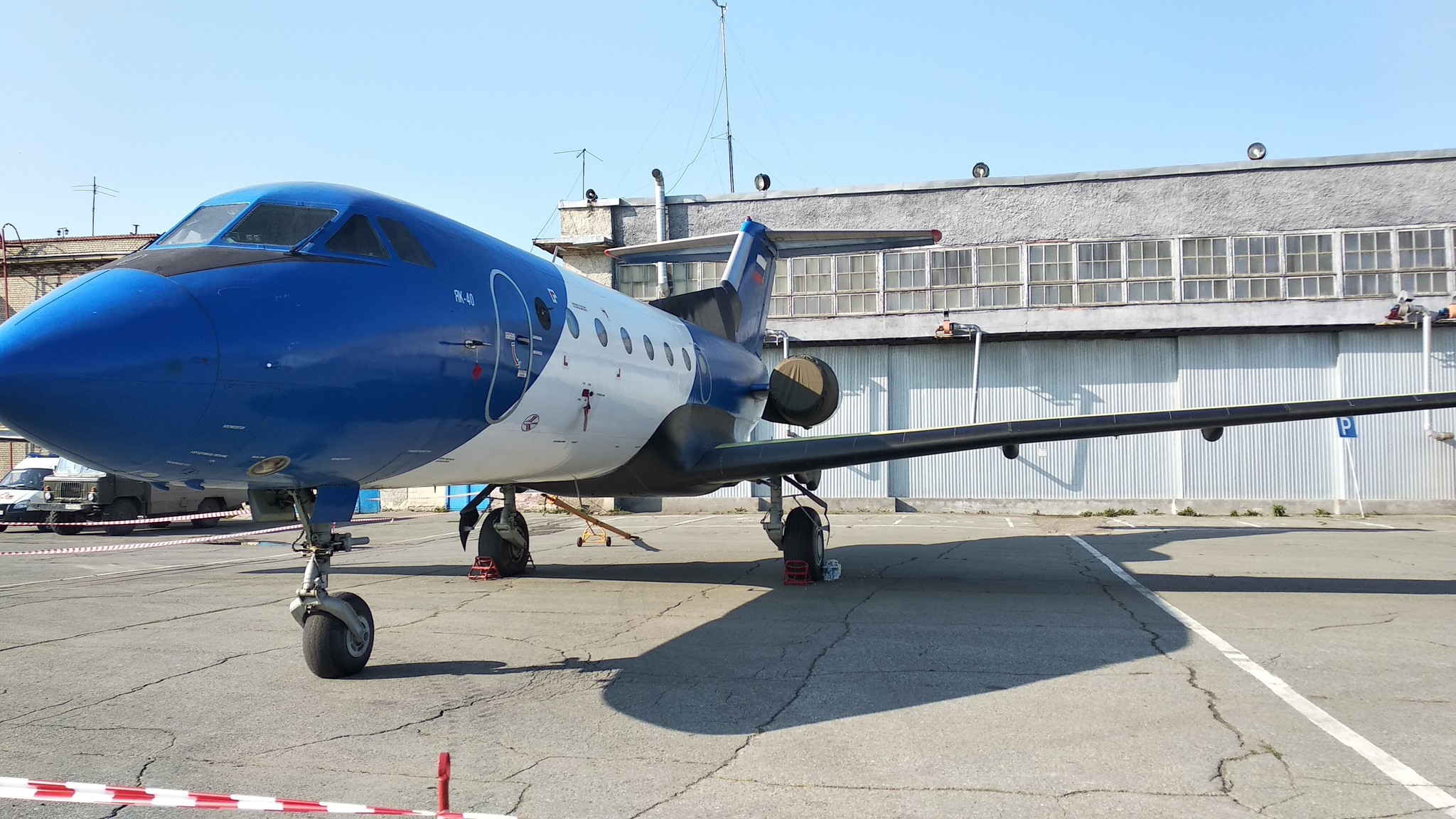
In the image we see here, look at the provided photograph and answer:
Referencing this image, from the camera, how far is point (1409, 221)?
81.7 ft

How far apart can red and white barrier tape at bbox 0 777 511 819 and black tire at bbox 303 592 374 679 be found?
8.68 ft

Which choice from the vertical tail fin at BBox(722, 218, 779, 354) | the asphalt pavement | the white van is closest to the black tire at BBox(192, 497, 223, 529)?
the white van

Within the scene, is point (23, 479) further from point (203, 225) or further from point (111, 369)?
point (111, 369)

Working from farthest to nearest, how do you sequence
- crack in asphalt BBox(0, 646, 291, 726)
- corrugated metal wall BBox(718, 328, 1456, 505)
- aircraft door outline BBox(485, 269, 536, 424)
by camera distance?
corrugated metal wall BBox(718, 328, 1456, 505)
aircraft door outline BBox(485, 269, 536, 424)
crack in asphalt BBox(0, 646, 291, 726)

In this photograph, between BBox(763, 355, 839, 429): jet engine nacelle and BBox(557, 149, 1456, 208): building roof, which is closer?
BBox(763, 355, 839, 429): jet engine nacelle

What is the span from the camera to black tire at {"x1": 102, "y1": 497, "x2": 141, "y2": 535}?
23297 millimetres

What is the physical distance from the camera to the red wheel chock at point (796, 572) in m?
11.5

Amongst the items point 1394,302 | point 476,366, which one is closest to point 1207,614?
point 476,366

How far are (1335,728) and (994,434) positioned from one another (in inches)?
195

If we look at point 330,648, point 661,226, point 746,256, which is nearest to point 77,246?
point 661,226

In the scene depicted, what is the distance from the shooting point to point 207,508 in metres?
26.3

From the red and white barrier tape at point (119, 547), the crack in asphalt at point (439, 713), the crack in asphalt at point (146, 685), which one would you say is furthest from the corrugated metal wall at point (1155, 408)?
the crack in asphalt at point (439, 713)

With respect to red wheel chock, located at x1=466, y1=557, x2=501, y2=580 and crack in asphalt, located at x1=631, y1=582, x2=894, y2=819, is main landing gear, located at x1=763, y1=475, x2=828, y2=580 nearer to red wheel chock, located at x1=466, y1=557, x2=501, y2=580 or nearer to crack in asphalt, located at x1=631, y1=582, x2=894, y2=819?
crack in asphalt, located at x1=631, y1=582, x2=894, y2=819

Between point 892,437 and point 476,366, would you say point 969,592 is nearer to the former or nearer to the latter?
point 892,437
